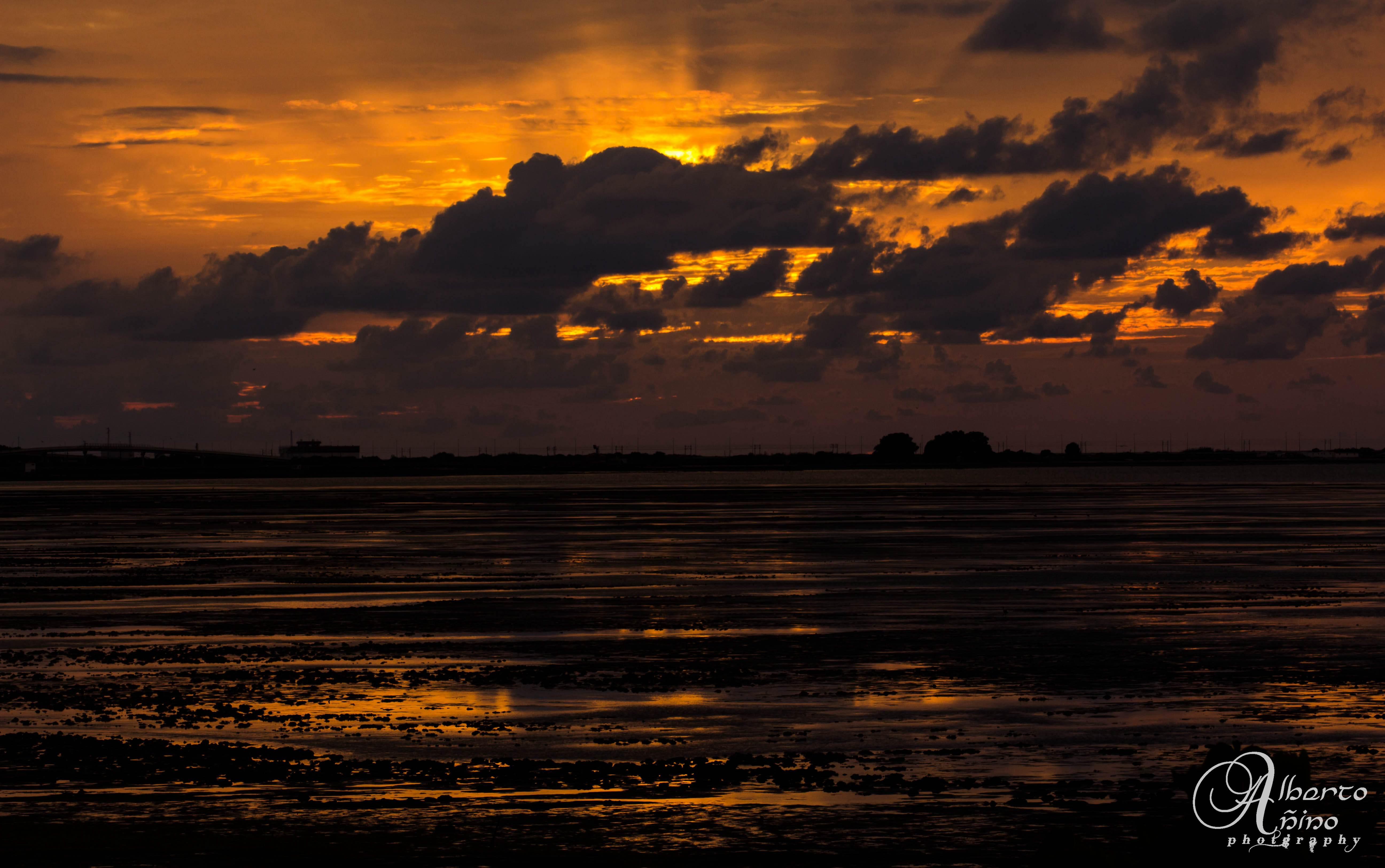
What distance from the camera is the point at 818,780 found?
1727 cm

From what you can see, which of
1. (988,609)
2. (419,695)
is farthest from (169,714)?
(988,609)

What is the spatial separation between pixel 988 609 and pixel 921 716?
15196mm

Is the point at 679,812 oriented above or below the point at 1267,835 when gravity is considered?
below

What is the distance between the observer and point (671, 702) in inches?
908

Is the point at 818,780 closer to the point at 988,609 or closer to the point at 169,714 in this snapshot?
the point at 169,714
